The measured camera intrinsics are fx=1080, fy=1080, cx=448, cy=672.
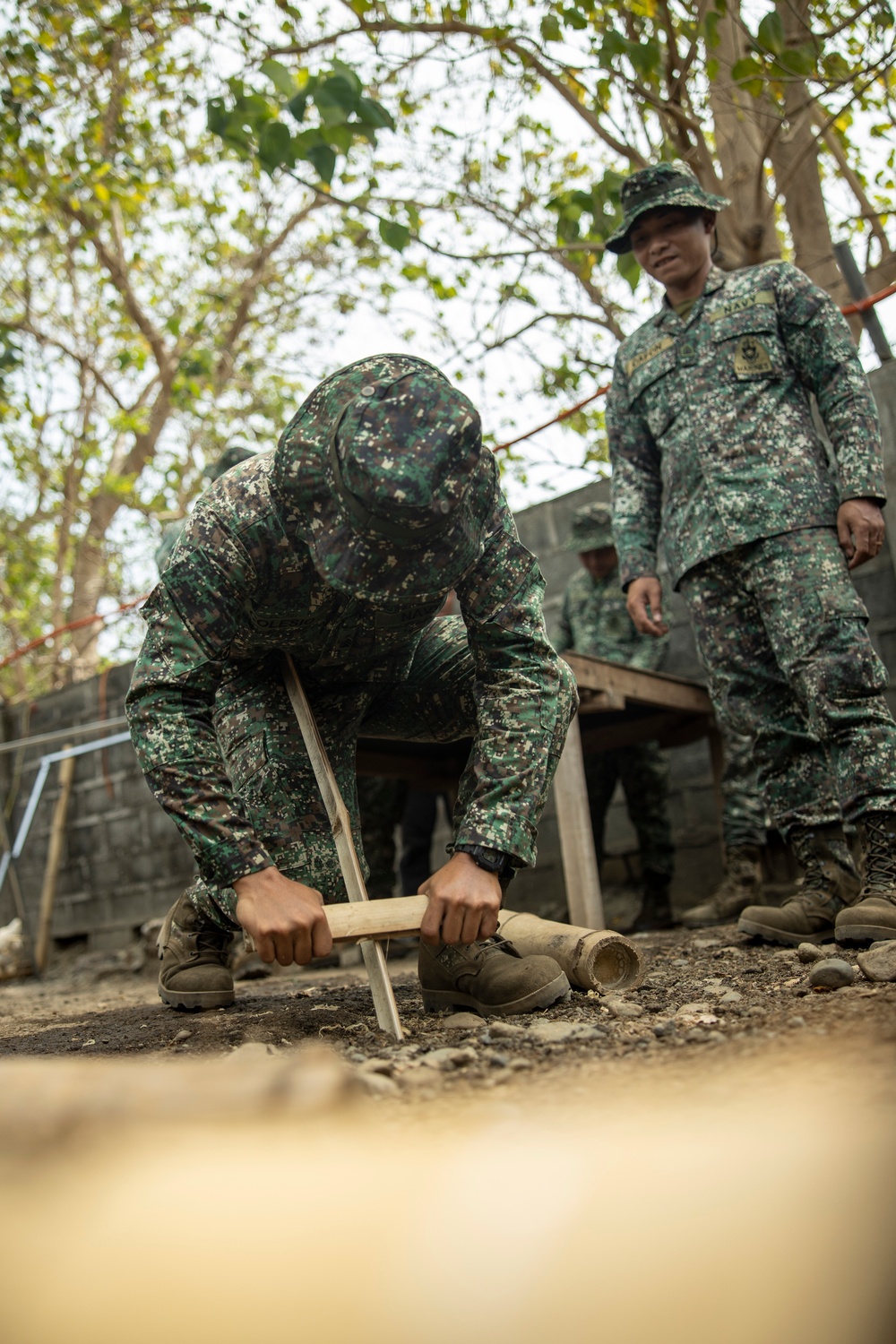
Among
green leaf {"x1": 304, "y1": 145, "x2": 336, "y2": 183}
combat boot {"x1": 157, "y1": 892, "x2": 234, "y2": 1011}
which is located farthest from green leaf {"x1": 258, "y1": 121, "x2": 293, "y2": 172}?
combat boot {"x1": 157, "y1": 892, "x2": 234, "y2": 1011}

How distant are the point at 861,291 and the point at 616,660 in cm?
161

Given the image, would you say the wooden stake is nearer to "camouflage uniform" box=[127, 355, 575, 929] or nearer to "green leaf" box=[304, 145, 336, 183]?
"green leaf" box=[304, 145, 336, 183]

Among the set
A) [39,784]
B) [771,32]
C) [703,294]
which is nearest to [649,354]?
[703,294]

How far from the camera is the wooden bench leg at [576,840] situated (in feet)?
10.7

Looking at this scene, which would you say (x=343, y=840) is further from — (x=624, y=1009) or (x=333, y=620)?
(x=624, y=1009)

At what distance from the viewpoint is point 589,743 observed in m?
4.15

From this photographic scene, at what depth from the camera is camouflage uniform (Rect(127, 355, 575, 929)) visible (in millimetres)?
1643

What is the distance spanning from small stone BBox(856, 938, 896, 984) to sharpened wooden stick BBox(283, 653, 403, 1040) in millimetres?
752

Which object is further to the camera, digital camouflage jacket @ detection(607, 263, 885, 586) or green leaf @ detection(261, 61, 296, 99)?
green leaf @ detection(261, 61, 296, 99)

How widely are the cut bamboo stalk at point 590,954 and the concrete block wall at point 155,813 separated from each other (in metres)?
2.07

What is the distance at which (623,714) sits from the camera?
3861 millimetres

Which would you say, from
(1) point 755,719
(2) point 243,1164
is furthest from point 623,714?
(2) point 243,1164

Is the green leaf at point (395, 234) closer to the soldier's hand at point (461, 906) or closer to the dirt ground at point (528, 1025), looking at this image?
the dirt ground at point (528, 1025)

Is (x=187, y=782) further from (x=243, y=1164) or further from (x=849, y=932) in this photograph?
(x=849, y=932)
